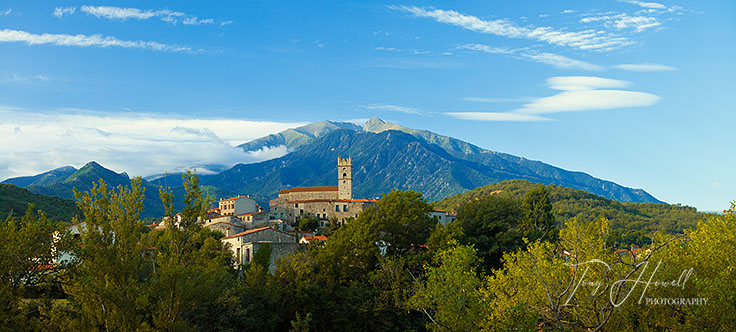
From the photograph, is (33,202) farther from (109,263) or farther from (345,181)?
(109,263)

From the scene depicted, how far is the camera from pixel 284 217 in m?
108

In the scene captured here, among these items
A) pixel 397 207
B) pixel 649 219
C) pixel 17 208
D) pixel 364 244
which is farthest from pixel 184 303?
pixel 649 219

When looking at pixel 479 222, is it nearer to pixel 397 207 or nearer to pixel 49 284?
pixel 397 207

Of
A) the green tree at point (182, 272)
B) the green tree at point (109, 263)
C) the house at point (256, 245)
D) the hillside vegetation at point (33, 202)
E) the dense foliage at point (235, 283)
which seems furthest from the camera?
the hillside vegetation at point (33, 202)

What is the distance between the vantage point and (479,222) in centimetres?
6488

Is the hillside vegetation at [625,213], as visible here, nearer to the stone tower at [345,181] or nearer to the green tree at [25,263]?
the stone tower at [345,181]

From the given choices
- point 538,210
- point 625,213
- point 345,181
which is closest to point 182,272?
point 538,210

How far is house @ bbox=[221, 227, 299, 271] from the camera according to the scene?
2289 inches

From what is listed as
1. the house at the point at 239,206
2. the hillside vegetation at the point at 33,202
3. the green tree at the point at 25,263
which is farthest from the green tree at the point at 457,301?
the hillside vegetation at the point at 33,202

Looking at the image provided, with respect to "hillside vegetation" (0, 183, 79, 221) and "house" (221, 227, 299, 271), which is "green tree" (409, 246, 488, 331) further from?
"hillside vegetation" (0, 183, 79, 221)

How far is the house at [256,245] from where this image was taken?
58.1m

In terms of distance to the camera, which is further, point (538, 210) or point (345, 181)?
point (345, 181)

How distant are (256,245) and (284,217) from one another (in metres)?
49.7

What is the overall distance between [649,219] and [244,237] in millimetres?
146556
